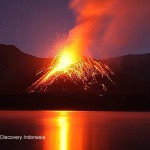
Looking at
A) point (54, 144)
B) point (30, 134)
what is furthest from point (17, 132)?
point (54, 144)

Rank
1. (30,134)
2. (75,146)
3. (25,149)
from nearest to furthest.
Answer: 1. (25,149)
2. (75,146)
3. (30,134)

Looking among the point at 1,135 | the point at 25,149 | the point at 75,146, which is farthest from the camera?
the point at 1,135

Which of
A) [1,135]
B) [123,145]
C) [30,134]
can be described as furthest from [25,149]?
[30,134]

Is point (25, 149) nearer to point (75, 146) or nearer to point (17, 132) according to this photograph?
point (75, 146)

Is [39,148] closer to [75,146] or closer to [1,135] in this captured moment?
[75,146]

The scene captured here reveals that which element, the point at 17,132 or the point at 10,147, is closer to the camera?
the point at 10,147

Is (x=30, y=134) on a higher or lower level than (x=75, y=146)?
higher

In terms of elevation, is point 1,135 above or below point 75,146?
above

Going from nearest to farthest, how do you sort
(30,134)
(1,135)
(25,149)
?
(25,149), (1,135), (30,134)

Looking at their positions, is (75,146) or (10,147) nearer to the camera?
(10,147)
